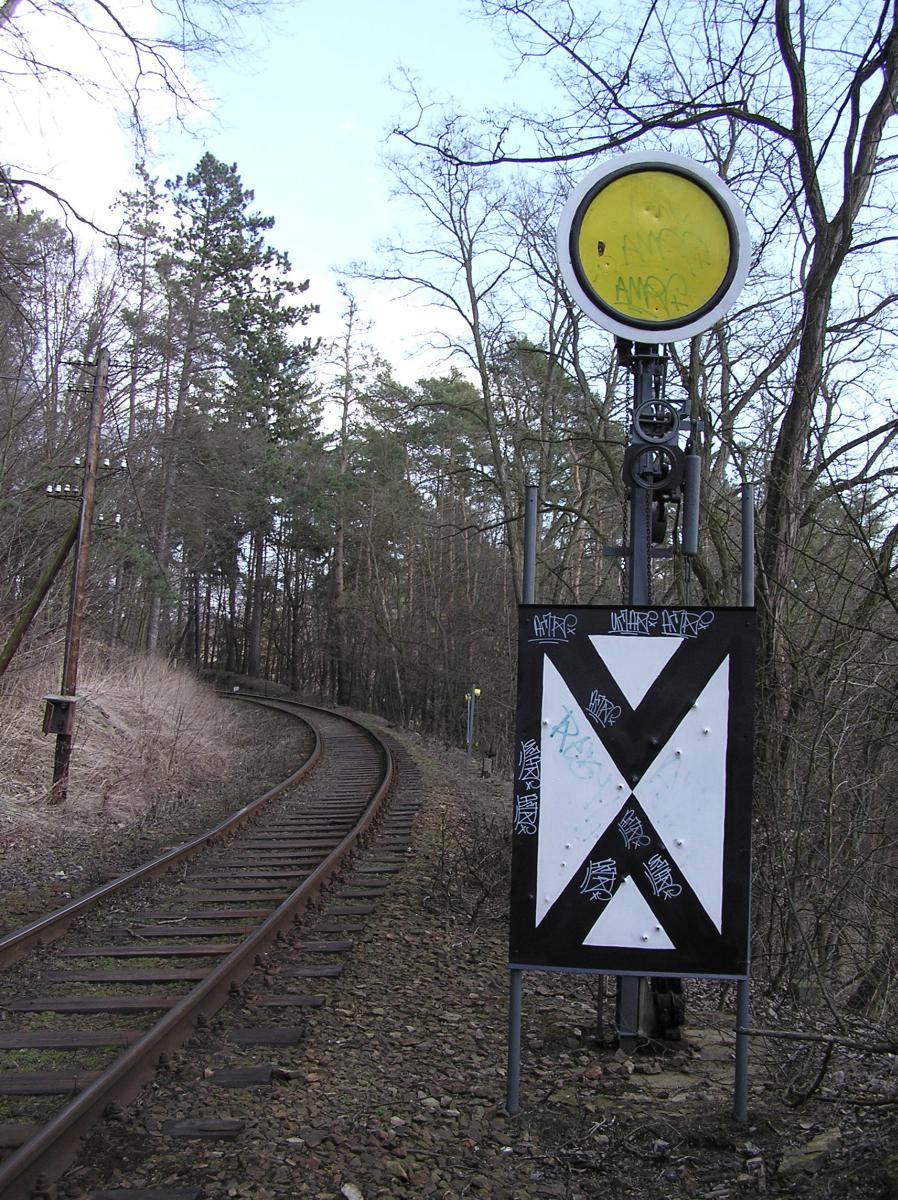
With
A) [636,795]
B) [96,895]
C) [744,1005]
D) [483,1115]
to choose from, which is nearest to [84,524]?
[96,895]

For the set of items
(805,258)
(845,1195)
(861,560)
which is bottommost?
(845,1195)

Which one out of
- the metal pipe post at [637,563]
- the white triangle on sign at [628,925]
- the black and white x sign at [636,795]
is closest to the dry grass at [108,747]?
the metal pipe post at [637,563]

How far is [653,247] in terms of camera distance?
4195 millimetres

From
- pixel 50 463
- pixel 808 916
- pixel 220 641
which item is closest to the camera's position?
pixel 808 916

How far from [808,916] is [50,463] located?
14089mm

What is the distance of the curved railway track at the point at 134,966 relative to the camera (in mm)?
3912

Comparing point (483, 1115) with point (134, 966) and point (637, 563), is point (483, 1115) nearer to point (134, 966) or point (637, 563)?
point (637, 563)

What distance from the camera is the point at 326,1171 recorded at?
11.5 feet

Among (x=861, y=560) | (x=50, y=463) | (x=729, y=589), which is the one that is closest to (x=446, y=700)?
(x=50, y=463)

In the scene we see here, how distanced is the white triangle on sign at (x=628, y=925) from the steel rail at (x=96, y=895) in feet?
13.6

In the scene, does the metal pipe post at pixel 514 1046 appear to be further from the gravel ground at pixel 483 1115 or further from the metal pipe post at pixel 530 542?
the metal pipe post at pixel 530 542

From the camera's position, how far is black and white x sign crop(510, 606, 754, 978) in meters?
3.76

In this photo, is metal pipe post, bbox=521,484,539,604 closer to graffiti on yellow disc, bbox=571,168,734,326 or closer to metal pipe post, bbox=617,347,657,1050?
metal pipe post, bbox=617,347,657,1050

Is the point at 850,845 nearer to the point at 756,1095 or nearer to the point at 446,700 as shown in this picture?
the point at 756,1095
